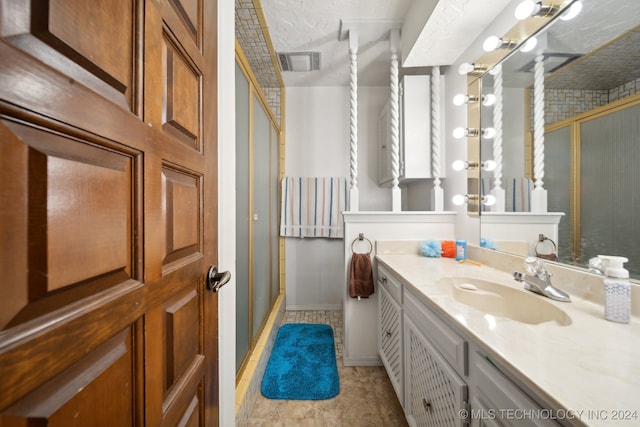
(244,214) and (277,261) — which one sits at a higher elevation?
(244,214)

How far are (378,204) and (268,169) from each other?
122 centimetres

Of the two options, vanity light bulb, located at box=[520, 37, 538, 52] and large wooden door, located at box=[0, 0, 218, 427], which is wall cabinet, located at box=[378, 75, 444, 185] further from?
large wooden door, located at box=[0, 0, 218, 427]

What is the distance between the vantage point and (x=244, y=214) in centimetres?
152

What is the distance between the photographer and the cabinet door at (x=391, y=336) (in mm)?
1238

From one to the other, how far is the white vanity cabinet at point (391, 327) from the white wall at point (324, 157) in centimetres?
104

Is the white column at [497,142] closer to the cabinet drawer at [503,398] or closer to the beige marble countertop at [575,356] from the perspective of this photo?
the beige marble countertop at [575,356]

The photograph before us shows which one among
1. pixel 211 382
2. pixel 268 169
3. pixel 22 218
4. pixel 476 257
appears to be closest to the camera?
pixel 22 218

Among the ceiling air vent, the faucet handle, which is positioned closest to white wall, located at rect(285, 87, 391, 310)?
the ceiling air vent

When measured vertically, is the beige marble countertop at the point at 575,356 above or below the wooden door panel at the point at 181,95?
below

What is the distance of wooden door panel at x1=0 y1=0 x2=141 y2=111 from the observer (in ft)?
0.85

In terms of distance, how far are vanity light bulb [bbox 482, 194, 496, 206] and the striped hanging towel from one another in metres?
1.36

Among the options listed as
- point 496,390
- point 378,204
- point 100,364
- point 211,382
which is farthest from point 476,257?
point 100,364

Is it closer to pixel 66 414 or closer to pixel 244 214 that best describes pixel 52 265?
pixel 66 414

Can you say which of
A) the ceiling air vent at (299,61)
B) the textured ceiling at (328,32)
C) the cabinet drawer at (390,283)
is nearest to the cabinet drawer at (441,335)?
the cabinet drawer at (390,283)
